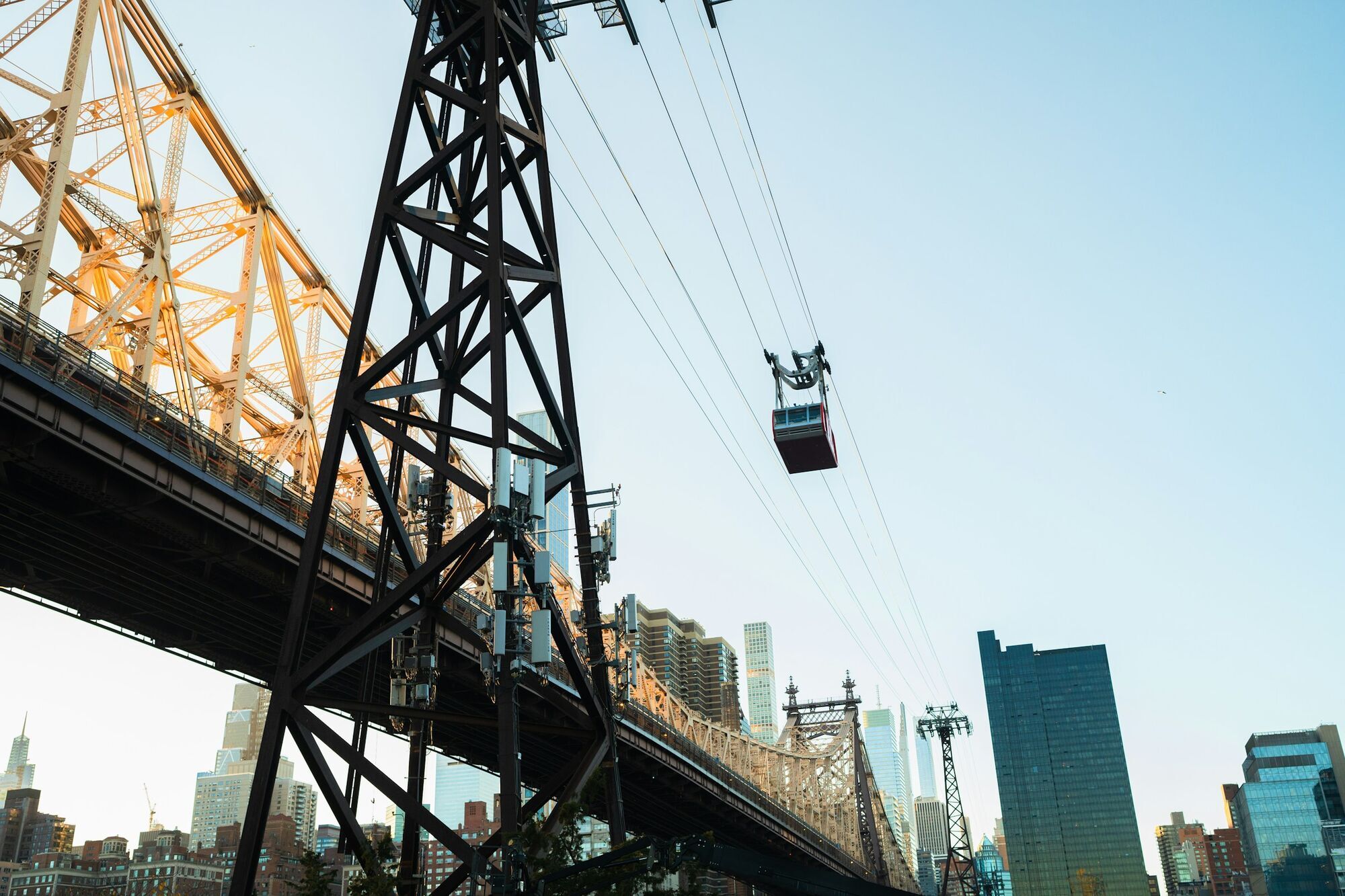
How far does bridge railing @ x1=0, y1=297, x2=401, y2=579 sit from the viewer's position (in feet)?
88.7

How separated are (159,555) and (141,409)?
564 centimetres

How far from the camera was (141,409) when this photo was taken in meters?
29.7

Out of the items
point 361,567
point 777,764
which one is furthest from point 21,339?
point 777,764

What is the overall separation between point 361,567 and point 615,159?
1536 centimetres

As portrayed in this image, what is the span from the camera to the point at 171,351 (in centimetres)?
3578

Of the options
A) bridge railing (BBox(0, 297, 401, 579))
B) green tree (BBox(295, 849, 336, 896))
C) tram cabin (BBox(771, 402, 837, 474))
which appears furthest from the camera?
tram cabin (BBox(771, 402, 837, 474))

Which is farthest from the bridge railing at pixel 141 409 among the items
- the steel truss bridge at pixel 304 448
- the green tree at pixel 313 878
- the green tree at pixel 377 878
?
the green tree at pixel 377 878

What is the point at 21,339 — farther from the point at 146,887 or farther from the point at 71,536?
the point at 146,887

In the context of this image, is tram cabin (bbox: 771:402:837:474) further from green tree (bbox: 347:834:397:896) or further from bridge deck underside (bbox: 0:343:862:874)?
green tree (bbox: 347:834:397:896)

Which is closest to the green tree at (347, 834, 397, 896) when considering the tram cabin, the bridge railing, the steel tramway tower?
the steel tramway tower

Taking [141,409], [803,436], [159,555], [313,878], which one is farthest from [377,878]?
[803,436]

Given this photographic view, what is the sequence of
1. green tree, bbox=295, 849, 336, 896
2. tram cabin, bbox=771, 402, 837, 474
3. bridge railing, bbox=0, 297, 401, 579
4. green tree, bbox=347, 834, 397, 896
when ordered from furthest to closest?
tram cabin, bbox=771, 402, 837, 474
bridge railing, bbox=0, 297, 401, 579
green tree, bbox=295, 849, 336, 896
green tree, bbox=347, 834, 397, 896

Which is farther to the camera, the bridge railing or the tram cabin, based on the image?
the tram cabin

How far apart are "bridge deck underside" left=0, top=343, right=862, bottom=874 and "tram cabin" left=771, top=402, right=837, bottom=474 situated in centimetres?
1232
